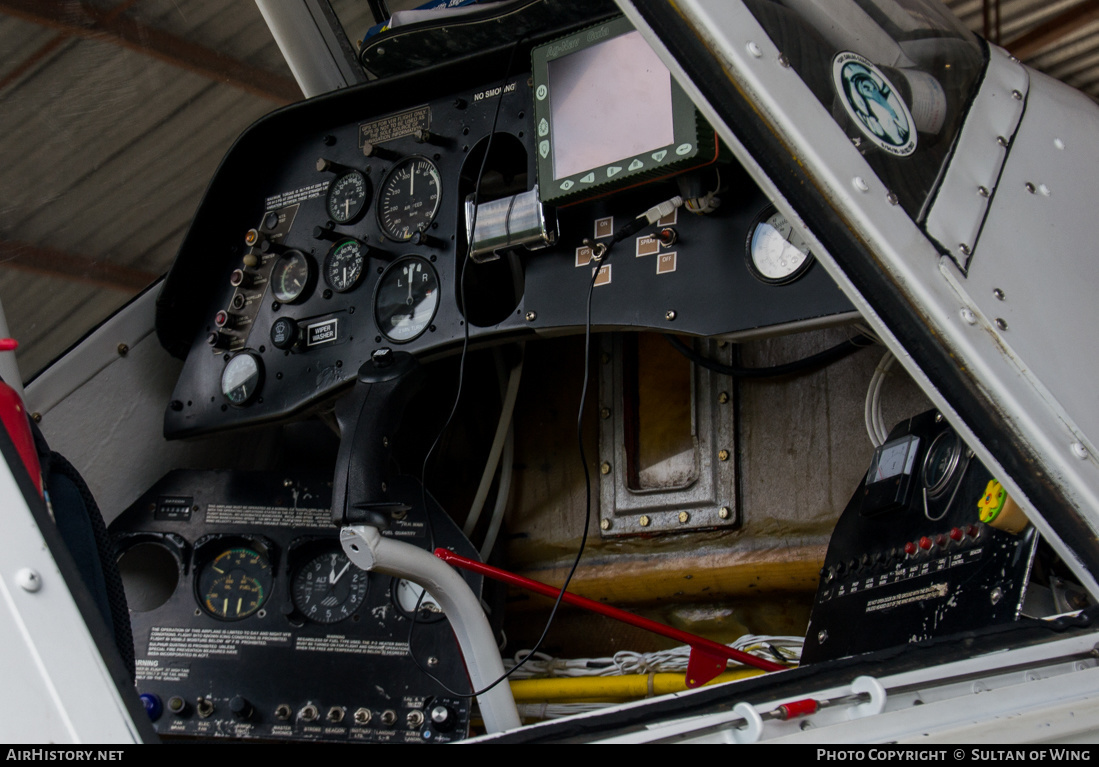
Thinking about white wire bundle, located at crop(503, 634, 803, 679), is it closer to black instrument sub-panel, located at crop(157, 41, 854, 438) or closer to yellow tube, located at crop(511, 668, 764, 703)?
yellow tube, located at crop(511, 668, 764, 703)

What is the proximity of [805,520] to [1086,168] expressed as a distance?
0.87 meters

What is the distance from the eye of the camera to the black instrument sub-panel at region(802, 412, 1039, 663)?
1.25m

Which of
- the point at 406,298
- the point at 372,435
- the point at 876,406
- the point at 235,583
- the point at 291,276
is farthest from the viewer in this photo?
the point at 291,276

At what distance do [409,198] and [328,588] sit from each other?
900 mm

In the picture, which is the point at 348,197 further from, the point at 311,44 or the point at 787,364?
the point at 787,364

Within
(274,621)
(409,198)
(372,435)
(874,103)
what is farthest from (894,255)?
(274,621)

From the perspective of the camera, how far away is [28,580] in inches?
36.8

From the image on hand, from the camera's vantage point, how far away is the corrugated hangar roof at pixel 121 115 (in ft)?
7.30

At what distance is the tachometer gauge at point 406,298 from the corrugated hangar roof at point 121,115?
2.25ft

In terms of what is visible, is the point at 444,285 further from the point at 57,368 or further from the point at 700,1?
the point at 700,1

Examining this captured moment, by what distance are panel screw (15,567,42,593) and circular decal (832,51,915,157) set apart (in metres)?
0.95

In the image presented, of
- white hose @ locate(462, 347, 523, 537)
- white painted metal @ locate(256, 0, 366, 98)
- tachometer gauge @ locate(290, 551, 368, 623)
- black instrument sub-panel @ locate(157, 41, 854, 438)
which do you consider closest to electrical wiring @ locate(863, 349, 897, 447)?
A: black instrument sub-panel @ locate(157, 41, 854, 438)

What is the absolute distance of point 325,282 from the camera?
2.41 meters

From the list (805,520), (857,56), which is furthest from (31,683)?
(805,520)
